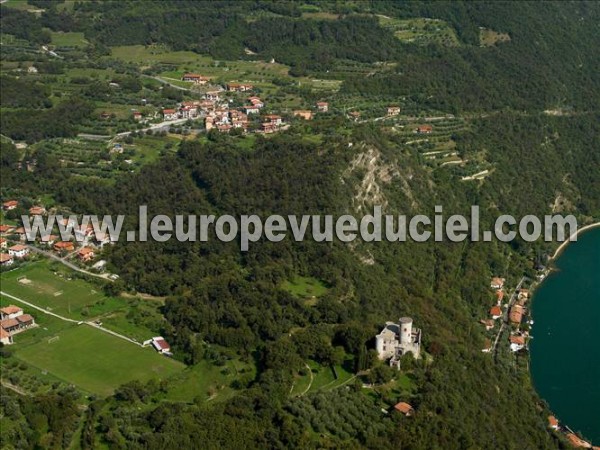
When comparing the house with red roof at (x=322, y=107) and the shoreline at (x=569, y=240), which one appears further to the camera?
the house with red roof at (x=322, y=107)

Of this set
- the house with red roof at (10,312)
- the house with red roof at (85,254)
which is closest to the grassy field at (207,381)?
the house with red roof at (10,312)

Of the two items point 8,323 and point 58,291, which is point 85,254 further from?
point 8,323

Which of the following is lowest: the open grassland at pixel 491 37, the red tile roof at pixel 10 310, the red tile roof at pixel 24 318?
the red tile roof at pixel 24 318

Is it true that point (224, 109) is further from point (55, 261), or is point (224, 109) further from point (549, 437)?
point (549, 437)

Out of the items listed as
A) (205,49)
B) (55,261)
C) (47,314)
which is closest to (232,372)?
(47,314)

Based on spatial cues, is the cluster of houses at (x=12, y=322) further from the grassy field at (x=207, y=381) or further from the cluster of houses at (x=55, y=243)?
the grassy field at (x=207, y=381)

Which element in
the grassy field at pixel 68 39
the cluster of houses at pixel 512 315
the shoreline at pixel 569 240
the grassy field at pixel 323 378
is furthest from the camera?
the grassy field at pixel 68 39
